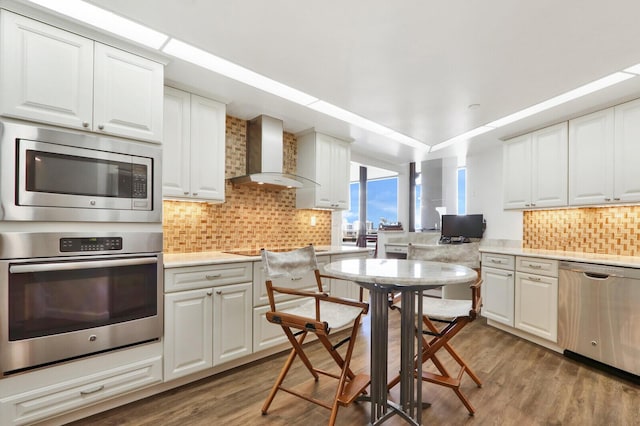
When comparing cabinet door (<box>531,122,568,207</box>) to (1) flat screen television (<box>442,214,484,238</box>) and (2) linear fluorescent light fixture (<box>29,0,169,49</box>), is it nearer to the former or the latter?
(1) flat screen television (<box>442,214,484,238</box>)

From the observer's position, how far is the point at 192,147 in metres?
2.73

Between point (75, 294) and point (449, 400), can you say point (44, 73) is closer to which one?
point (75, 294)

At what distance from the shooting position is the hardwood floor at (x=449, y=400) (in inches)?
75.5

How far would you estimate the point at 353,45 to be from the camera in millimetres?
2064

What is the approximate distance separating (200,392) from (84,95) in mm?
2121

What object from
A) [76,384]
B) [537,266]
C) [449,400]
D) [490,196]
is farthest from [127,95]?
[490,196]

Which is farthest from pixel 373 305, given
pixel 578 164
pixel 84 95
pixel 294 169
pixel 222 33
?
pixel 578 164

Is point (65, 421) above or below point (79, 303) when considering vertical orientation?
below

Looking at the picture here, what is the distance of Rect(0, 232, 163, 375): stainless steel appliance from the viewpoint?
1.66 meters

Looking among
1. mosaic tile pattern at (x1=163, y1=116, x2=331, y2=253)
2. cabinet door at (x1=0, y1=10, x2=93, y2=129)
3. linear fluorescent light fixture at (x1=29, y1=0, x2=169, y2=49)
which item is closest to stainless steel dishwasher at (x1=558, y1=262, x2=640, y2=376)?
mosaic tile pattern at (x1=163, y1=116, x2=331, y2=253)

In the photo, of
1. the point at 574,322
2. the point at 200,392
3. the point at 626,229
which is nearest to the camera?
the point at 200,392

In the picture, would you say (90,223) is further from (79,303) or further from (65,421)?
(65,421)

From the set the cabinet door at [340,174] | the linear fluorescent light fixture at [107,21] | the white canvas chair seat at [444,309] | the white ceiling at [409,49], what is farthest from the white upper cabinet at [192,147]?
the white canvas chair seat at [444,309]

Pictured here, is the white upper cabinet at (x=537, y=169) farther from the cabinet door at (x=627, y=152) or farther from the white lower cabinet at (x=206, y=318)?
the white lower cabinet at (x=206, y=318)
